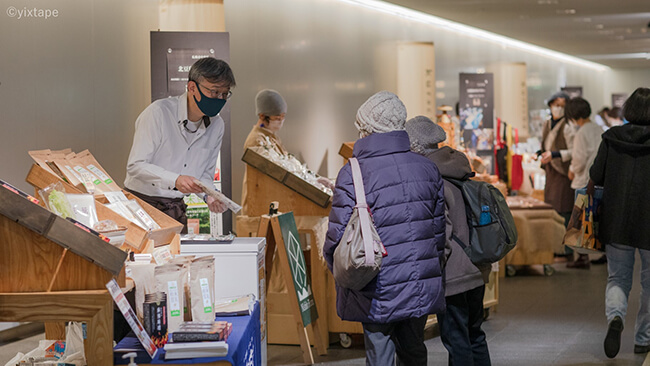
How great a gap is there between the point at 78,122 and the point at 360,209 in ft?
13.1

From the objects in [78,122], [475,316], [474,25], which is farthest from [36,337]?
A: [474,25]

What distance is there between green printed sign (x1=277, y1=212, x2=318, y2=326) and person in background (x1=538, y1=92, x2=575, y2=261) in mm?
5082

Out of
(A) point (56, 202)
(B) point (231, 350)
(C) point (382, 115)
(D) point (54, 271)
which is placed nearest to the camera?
(D) point (54, 271)

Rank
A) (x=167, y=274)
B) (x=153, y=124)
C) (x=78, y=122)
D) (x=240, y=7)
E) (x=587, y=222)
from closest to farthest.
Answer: (x=167, y=274), (x=153, y=124), (x=587, y=222), (x=78, y=122), (x=240, y=7)

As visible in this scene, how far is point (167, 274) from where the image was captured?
2.80 metres

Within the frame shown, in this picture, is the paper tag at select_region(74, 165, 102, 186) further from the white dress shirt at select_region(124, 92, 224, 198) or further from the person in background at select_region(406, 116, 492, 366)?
the person in background at select_region(406, 116, 492, 366)

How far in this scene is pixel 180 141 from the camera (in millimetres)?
4023

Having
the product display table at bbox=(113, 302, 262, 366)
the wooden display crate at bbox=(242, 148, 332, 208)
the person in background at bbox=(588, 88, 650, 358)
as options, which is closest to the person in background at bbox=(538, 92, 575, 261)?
the person in background at bbox=(588, 88, 650, 358)

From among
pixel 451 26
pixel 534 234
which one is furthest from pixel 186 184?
pixel 451 26

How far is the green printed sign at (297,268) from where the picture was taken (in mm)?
4961

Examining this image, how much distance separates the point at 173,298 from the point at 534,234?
258 inches

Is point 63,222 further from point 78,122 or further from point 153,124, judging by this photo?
point 78,122

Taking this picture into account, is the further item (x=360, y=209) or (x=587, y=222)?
(x=587, y=222)

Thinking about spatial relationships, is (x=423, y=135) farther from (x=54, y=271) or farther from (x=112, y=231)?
(x=54, y=271)
